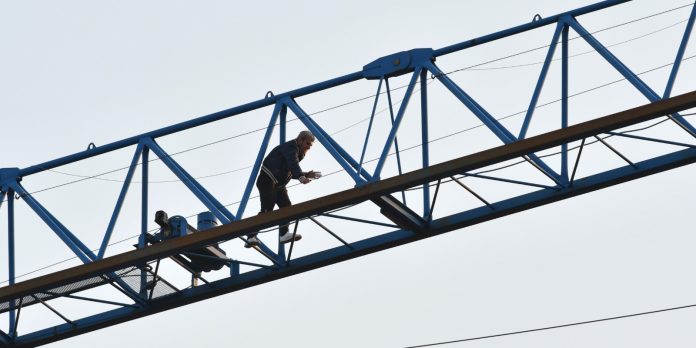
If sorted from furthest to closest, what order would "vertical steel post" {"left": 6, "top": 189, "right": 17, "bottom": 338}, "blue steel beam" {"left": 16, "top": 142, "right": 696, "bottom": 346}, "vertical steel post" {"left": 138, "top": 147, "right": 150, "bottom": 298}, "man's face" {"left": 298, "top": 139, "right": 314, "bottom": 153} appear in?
"vertical steel post" {"left": 6, "top": 189, "right": 17, "bottom": 338}
"vertical steel post" {"left": 138, "top": 147, "right": 150, "bottom": 298}
"man's face" {"left": 298, "top": 139, "right": 314, "bottom": 153}
"blue steel beam" {"left": 16, "top": 142, "right": 696, "bottom": 346}

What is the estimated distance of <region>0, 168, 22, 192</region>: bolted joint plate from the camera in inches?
1335

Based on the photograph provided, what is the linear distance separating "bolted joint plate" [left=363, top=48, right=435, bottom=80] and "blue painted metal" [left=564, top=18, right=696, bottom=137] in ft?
8.36

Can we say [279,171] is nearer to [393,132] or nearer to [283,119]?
[283,119]

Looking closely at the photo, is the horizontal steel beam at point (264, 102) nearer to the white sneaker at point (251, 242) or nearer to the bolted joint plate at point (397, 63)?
the bolted joint plate at point (397, 63)

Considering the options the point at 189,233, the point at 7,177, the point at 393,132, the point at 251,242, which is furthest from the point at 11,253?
the point at 393,132

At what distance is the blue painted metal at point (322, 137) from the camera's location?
30.5 meters

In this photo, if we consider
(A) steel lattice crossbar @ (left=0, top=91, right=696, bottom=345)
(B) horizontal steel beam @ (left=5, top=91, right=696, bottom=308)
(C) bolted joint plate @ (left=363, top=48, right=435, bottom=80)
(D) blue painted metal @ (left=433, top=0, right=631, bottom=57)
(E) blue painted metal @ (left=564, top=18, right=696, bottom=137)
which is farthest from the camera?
(C) bolted joint plate @ (left=363, top=48, right=435, bottom=80)

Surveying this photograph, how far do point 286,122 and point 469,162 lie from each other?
12.9 feet

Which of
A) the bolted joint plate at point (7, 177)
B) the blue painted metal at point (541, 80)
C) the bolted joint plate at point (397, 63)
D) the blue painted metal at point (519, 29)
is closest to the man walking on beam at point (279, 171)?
the bolted joint plate at point (397, 63)

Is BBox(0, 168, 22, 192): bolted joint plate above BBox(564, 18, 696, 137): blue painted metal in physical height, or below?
above

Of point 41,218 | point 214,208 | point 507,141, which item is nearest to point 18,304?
point 41,218

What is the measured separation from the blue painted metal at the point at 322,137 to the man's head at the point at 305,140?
12 centimetres

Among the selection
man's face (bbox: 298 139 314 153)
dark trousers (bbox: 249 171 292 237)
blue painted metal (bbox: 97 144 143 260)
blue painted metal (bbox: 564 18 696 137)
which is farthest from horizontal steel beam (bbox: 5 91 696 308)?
man's face (bbox: 298 139 314 153)

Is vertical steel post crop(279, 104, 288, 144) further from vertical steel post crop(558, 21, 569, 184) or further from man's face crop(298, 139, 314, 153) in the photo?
vertical steel post crop(558, 21, 569, 184)
